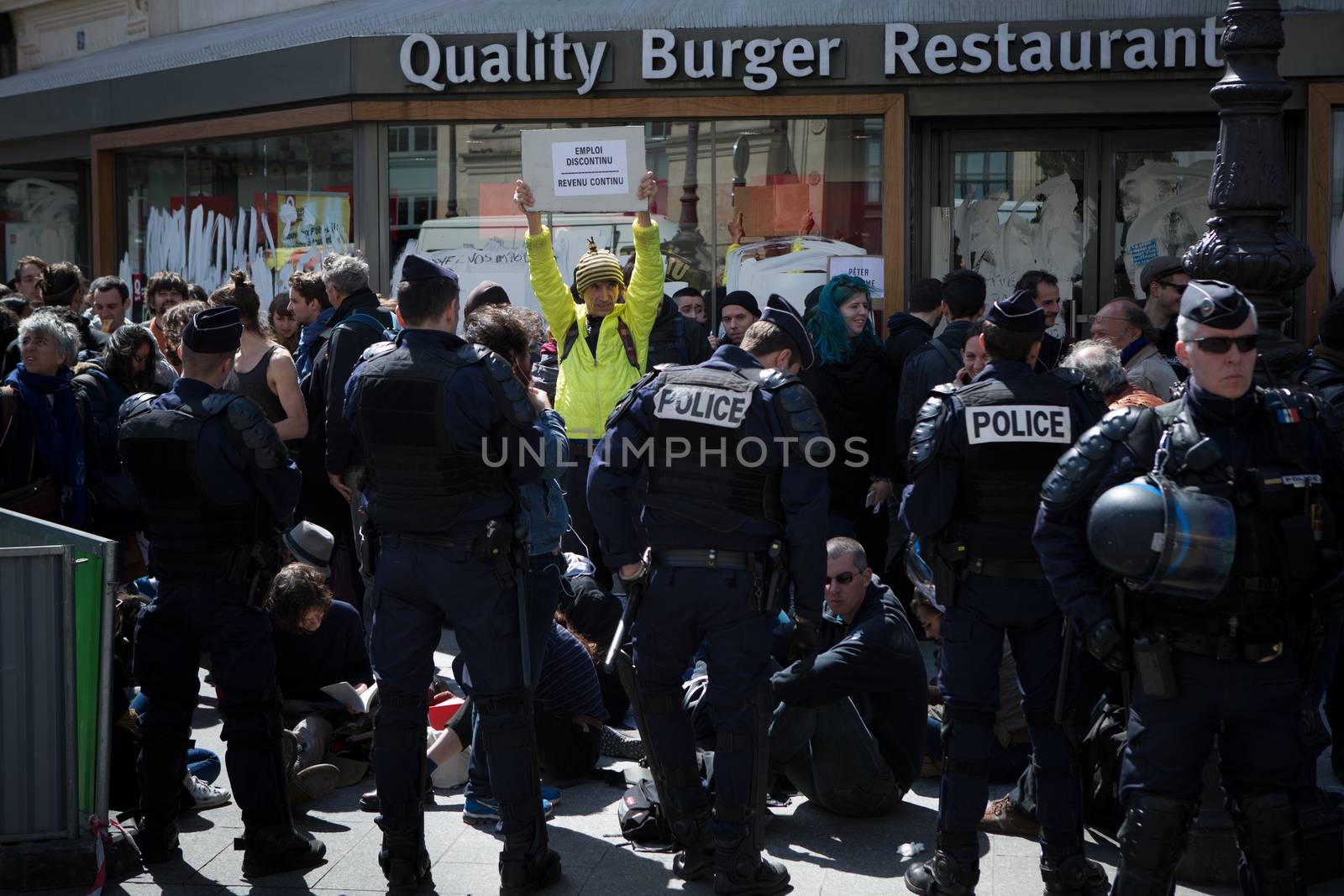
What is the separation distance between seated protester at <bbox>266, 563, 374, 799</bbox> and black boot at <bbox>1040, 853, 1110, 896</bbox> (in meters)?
2.78

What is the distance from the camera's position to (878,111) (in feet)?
33.0

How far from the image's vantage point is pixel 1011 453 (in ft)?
15.6

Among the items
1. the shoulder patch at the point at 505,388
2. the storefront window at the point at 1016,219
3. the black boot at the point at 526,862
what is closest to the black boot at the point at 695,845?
the black boot at the point at 526,862

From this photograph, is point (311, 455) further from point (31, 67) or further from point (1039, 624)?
point (31, 67)

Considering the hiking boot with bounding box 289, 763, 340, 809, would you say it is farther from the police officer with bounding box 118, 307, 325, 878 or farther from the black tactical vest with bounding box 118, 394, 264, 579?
the black tactical vest with bounding box 118, 394, 264, 579

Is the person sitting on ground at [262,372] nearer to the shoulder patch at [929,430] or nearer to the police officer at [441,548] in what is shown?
the police officer at [441,548]

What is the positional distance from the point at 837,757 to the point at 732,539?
1136mm

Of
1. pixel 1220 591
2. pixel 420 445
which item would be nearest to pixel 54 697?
pixel 420 445

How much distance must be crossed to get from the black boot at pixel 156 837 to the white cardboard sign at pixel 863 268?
6252 millimetres

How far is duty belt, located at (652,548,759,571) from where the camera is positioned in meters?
4.88

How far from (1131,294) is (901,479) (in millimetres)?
3102

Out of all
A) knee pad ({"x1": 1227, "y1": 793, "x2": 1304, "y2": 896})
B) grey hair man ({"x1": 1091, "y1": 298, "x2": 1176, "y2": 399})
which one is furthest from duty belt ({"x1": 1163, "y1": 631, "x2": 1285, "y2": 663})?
grey hair man ({"x1": 1091, "y1": 298, "x2": 1176, "y2": 399})

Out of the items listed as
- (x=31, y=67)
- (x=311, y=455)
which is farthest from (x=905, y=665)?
(x=31, y=67)

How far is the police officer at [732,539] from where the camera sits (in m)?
4.88
